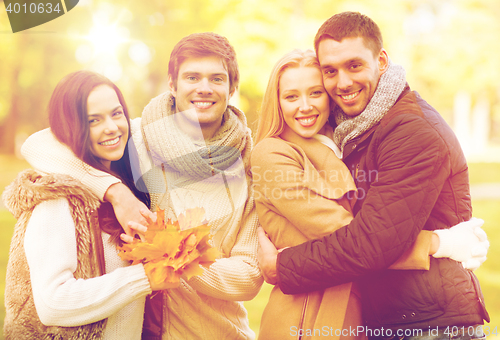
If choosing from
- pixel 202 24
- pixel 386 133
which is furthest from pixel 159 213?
pixel 202 24

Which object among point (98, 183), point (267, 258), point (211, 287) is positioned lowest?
point (211, 287)

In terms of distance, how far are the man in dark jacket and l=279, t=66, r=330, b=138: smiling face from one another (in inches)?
6.7

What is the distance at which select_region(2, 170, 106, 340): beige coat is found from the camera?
221 cm

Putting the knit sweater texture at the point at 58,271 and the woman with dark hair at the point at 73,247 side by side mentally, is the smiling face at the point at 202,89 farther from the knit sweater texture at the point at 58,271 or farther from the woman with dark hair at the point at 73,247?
the knit sweater texture at the point at 58,271

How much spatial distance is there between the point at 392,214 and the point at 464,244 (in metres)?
0.46

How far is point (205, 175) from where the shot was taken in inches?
111

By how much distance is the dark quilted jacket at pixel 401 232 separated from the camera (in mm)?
2146

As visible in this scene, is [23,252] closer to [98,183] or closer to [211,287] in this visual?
[98,183]

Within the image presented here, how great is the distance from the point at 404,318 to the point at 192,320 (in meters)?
1.30

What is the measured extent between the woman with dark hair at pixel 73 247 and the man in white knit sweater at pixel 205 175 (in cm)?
34

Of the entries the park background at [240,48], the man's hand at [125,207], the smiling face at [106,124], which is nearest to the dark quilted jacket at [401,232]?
the man's hand at [125,207]

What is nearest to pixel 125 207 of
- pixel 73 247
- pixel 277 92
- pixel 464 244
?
pixel 73 247

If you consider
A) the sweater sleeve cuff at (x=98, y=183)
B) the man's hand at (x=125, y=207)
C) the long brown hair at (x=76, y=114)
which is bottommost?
the man's hand at (x=125, y=207)

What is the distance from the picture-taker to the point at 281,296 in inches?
98.9
